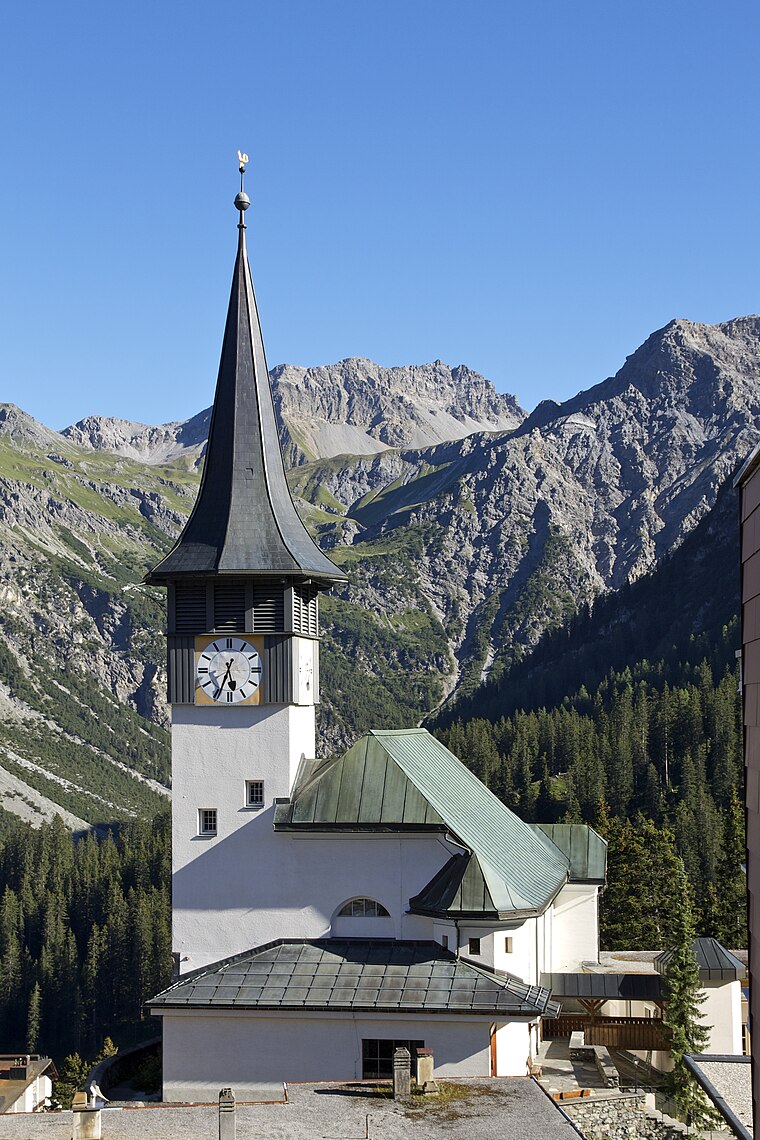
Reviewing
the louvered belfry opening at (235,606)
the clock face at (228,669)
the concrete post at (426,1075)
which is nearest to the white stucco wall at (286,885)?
the clock face at (228,669)

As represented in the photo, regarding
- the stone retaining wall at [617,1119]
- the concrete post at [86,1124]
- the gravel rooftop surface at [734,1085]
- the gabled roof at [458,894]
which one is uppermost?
the gabled roof at [458,894]

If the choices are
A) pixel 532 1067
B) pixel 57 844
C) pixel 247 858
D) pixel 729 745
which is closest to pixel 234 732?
pixel 247 858

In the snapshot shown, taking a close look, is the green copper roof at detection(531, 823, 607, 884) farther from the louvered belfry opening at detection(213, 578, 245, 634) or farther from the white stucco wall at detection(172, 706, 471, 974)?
the louvered belfry opening at detection(213, 578, 245, 634)

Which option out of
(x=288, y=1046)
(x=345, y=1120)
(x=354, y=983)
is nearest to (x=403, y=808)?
(x=354, y=983)

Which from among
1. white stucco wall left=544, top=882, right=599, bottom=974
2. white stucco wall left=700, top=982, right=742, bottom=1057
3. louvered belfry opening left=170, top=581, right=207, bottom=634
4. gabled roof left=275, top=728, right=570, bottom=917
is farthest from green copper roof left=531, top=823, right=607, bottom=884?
louvered belfry opening left=170, top=581, right=207, bottom=634

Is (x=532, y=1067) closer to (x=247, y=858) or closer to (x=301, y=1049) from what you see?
(x=301, y=1049)

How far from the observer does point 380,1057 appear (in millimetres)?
36469

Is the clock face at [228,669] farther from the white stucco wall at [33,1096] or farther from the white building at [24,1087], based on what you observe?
the white stucco wall at [33,1096]

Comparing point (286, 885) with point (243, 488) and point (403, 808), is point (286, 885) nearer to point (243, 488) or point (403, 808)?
point (403, 808)

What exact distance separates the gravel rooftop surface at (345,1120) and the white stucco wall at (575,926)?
16662mm

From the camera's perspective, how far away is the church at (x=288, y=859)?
36.6 meters

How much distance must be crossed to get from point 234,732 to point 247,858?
3634mm

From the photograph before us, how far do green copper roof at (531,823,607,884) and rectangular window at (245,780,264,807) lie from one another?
48.7 feet

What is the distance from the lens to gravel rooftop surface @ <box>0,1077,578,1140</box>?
95.6ft
